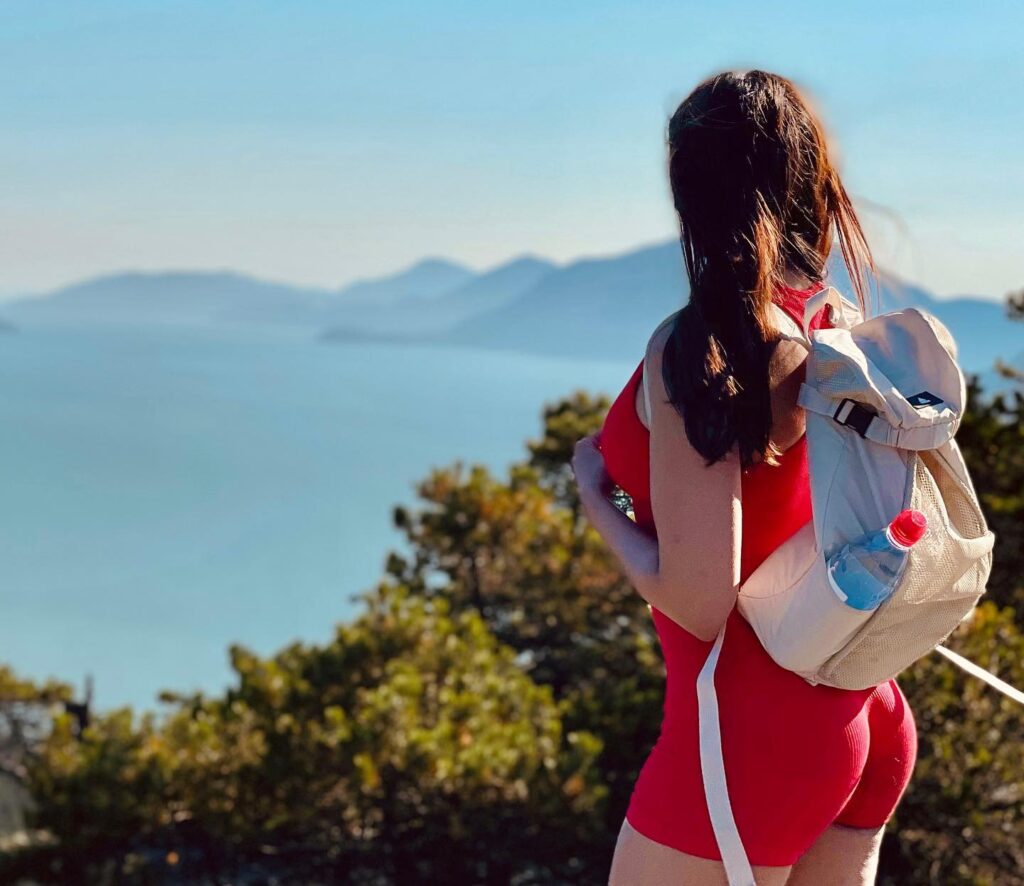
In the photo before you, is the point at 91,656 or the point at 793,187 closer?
the point at 793,187

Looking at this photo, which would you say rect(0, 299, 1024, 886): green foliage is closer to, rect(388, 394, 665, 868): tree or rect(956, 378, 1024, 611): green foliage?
rect(956, 378, 1024, 611): green foliage

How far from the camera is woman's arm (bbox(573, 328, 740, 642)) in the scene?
1467 millimetres

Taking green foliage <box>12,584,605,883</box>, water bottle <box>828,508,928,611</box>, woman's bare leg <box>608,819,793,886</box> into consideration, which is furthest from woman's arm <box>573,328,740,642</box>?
green foliage <box>12,584,605,883</box>

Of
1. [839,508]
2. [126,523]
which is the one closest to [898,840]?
[839,508]

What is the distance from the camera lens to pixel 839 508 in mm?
1472

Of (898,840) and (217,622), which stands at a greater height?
(898,840)

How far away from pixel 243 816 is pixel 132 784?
23.6 inches

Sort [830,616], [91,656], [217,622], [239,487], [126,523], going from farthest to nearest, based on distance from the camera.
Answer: [239,487] → [126,523] → [217,622] → [91,656] → [830,616]

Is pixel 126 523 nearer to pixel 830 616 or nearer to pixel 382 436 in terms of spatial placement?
pixel 382 436

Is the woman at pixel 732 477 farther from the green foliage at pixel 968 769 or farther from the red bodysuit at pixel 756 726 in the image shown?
the green foliage at pixel 968 769

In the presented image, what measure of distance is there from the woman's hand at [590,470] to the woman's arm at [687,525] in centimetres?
17

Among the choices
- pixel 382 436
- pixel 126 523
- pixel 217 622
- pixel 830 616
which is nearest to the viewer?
pixel 830 616

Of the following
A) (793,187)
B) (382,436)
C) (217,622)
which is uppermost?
(793,187)

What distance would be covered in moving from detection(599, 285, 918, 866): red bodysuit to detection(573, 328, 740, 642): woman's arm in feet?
0.22
